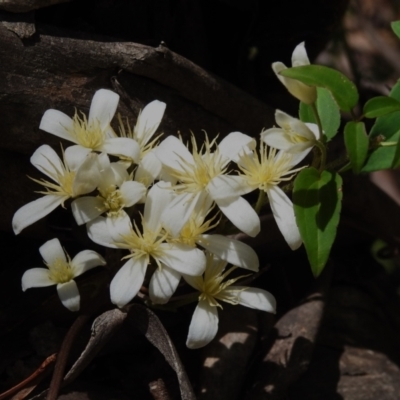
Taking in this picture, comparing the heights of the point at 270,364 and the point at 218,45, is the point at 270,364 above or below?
below

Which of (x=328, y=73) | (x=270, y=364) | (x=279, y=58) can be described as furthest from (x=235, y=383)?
(x=279, y=58)

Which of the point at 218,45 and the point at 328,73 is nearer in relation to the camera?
the point at 328,73

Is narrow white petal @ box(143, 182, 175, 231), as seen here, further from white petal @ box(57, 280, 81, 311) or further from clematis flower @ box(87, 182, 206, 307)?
white petal @ box(57, 280, 81, 311)

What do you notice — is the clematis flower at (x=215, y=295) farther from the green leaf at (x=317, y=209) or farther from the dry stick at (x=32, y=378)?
the dry stick at (x=32, y=378)

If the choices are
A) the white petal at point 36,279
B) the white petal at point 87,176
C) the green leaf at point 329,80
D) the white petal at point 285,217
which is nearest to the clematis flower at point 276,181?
the white petal at point 285,217

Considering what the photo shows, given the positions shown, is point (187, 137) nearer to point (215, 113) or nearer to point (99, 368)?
point (215, 113)

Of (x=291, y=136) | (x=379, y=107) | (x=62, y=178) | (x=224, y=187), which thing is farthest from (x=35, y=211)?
(x=379, y=107)
